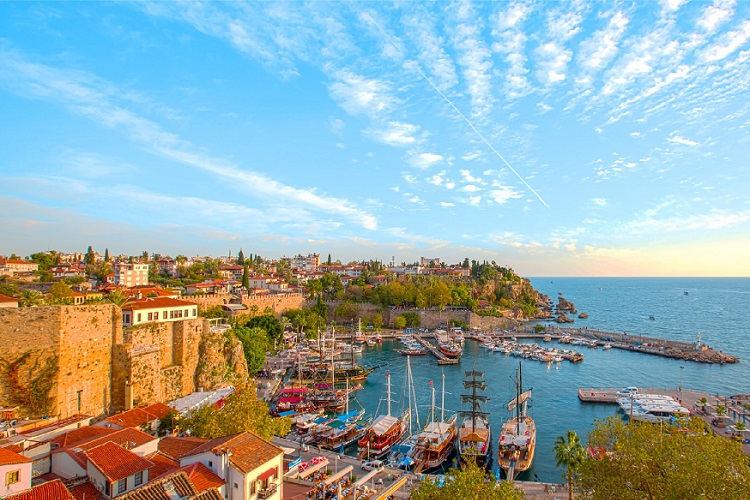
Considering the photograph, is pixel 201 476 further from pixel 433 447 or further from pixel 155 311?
pixel 155 311

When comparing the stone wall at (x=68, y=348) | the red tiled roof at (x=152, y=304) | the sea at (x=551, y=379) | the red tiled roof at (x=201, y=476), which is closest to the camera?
the red tiled roof at (x=201, y=476)

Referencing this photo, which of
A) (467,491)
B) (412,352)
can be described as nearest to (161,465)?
(467,491)

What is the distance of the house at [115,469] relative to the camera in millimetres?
11250

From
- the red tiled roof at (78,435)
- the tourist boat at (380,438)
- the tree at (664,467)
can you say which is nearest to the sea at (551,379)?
the tourist boat at (380,438)

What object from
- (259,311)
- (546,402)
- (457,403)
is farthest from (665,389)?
(259,311)

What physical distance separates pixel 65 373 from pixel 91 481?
9.25m

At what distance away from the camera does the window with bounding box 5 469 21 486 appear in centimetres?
1013

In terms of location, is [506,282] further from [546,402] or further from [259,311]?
[546,402]

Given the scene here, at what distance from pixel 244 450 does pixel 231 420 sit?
427 cm

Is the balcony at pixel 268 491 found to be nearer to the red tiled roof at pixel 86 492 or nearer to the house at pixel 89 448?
the house at pixel 89 448

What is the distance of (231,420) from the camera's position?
17.2 m

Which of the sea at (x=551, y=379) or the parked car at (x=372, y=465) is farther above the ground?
the parked car at (x=372, y=465)

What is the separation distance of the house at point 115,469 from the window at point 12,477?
4.89 feet

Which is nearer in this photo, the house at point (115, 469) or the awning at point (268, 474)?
the house at point (115, 469)
